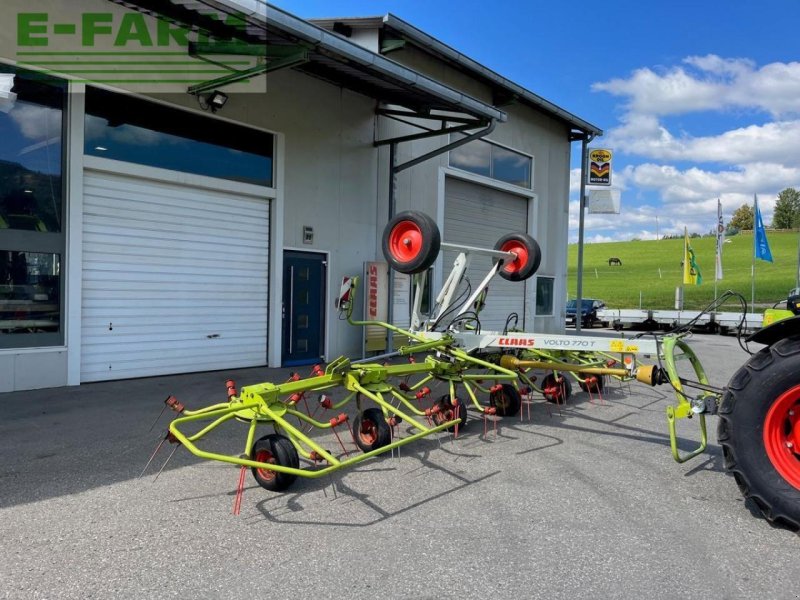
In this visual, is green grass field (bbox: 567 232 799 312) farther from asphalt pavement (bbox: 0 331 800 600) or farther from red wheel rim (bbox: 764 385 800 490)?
red wheel rim (bbox: 764 385 800 490)

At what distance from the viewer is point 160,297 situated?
333 inches

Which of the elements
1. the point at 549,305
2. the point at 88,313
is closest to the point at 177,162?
the point at 88,313

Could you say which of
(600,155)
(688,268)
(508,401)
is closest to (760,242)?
(688,268)

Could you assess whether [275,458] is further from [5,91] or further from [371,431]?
[5,91]

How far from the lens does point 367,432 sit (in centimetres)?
493

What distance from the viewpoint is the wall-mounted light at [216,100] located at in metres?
8.52

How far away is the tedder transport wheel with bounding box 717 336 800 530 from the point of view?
11.3 ft

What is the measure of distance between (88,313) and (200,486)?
4668mm

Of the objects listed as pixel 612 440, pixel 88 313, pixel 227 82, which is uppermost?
pixel 227 82

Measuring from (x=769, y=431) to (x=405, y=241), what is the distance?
12.7ft

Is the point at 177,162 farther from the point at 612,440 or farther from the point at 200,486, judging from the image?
the point at 612,440

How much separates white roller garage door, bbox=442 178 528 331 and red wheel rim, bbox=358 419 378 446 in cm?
837

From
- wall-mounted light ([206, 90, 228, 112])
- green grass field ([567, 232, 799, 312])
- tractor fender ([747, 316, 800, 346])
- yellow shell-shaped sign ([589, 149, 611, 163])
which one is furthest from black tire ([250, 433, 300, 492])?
green grass field ([567, 232, 799, 312])

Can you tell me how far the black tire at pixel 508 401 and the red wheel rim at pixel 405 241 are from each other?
1.78 m
